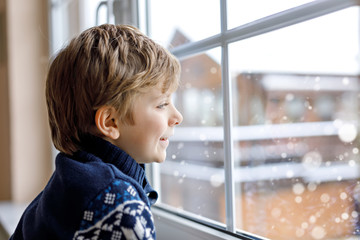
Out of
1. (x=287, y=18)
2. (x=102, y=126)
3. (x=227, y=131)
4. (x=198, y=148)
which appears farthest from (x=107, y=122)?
(x=198, y=148)

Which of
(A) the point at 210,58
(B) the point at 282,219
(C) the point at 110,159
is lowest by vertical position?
(B) the point at 282,219

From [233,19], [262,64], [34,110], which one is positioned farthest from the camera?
[34,110]

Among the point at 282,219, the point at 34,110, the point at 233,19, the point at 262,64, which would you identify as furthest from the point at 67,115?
the point at 34,110

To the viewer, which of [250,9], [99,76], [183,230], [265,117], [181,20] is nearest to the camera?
[99,76]

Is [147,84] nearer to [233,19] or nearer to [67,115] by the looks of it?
[67,115]

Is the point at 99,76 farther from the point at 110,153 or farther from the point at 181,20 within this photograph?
the point at 181,20

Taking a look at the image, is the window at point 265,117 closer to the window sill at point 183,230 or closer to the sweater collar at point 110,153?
the window sill at point 183,230

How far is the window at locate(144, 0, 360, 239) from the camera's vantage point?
1.02 meters

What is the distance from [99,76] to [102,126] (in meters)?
0.11

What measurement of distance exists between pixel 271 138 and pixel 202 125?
0.86 feet

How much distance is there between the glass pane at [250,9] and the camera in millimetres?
970

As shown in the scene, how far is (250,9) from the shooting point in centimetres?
107

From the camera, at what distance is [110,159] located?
89 cm

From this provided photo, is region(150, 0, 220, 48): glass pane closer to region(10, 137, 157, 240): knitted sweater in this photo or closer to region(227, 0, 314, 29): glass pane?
region(227, 0, 314, 29): glass pane
